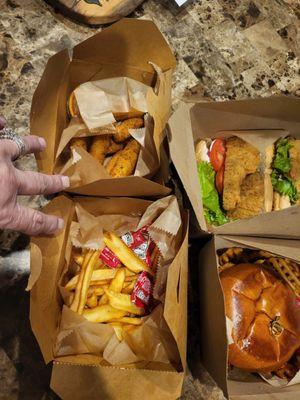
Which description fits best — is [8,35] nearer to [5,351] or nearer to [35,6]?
[35,6]

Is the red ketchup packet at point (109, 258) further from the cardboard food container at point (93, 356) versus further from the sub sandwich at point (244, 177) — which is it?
the sub sandwich at point (244, 177)

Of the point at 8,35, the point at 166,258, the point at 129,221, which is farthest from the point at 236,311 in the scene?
the point at 8,35

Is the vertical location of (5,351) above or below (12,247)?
below

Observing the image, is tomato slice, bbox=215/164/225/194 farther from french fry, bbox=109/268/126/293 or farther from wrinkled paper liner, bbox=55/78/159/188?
french fry, bbox=109/268/126/293

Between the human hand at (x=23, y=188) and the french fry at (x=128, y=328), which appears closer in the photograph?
the human hand at (x=23, y=188)

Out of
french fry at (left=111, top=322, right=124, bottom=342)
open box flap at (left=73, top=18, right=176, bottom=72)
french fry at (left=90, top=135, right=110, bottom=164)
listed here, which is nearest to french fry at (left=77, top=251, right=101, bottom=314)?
french fry at (left=111, top=322, right=124, bottom=342)

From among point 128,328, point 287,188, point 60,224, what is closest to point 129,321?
point 128,328

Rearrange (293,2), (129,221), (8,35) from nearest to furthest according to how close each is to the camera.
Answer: (129,221), (8,35), (293,2)

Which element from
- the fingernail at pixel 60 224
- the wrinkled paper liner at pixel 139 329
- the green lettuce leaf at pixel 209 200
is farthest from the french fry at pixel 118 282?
the green lettuce leaf at pixel 209 200
